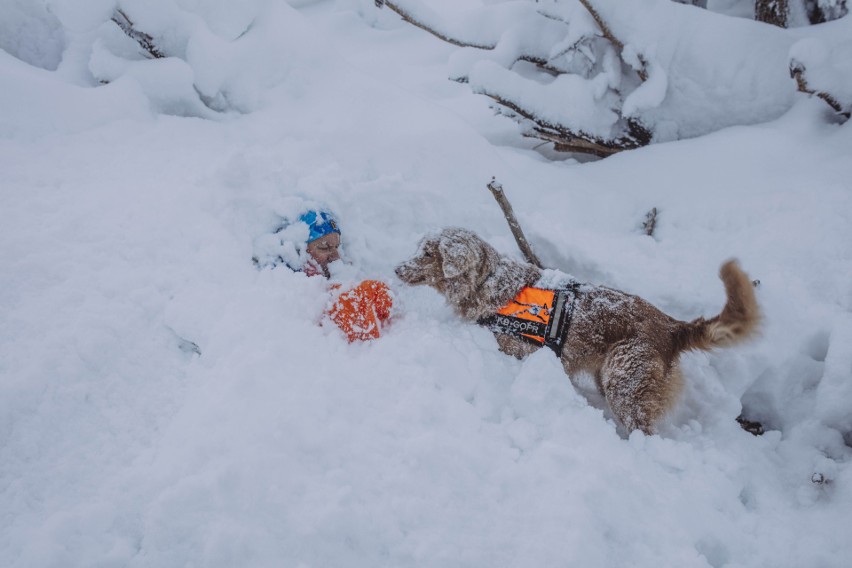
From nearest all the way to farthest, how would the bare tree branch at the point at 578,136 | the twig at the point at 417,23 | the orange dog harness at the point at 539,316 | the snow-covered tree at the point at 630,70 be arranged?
1. the orange dog harness at the point at 539,316
2. the snow-covered tree at the point at 630,70
3. the bare tree branch at the point at 578,136
4. the twig at the point at 417,23

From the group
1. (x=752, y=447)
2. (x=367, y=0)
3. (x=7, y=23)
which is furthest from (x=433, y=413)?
(x=367, y=0)

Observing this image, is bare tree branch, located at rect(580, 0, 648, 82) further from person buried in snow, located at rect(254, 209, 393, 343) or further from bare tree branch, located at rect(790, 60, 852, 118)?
person buried in snow, located at rect(254, 209, 393, 343)

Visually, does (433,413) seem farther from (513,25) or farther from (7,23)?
(7,23)

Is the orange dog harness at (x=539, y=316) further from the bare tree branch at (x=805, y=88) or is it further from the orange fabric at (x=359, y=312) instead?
the bare tree branch at (x=805, y=88)

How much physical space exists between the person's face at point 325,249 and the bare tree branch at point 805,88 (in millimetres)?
4687

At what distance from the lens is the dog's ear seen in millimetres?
3473

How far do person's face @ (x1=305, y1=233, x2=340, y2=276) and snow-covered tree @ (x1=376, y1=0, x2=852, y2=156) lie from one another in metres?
2.82

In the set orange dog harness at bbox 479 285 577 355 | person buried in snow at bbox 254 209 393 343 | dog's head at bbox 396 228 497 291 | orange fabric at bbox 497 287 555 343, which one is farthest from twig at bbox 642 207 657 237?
person buried in snow at bbox 254 209 393 343

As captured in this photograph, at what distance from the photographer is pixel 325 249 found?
3.91 m

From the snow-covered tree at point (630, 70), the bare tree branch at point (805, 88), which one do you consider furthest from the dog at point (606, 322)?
the bare tree branch at point (805, 88)

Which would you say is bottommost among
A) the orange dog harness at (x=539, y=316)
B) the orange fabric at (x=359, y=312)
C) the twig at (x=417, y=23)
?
the orange fabric at (x=359, y=312)

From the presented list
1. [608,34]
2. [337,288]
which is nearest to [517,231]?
[337,288]

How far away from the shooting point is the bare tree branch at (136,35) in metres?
5.07

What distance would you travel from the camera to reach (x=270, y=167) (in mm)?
4379
